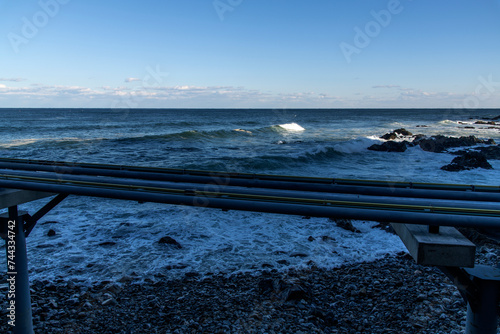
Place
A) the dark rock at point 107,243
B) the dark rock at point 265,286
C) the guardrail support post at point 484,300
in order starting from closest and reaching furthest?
the guardrail support post at point 484,300 < the dark rock at point 265,286 < the dark rock at point 107,243

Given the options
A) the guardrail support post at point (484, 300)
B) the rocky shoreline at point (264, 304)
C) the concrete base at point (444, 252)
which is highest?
the concrete base at point (444, 252)

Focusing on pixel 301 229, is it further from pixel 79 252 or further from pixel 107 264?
pixel 79 252

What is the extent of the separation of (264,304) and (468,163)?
77.6 feet

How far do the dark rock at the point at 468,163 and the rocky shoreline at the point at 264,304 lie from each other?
18.4 meters

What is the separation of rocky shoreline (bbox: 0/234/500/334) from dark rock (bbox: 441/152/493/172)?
60.3 feet

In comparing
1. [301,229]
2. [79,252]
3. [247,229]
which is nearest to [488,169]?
[301,229]

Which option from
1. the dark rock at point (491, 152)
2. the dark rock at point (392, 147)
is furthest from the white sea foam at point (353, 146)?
the dark rock at point (491, 152)

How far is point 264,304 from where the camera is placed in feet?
23.4

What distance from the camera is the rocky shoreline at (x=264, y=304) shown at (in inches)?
253

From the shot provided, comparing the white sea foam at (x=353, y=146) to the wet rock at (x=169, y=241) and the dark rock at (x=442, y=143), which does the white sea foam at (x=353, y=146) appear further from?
the wet rock at (x=169, y=241)

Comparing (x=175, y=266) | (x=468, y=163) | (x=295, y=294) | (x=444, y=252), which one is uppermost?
(x=444, y=252)

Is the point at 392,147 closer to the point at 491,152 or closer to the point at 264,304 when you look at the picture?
the point at 491,152

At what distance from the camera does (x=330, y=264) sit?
9039mm

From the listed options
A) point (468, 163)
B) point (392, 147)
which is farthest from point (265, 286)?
point (392, 147)
